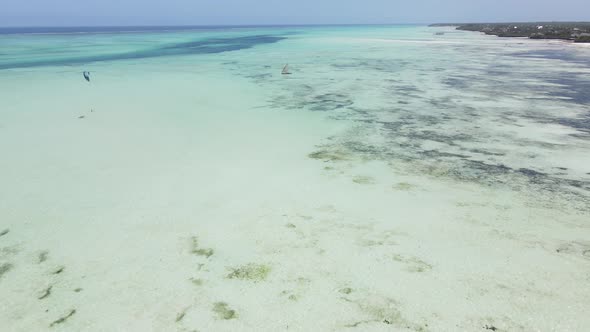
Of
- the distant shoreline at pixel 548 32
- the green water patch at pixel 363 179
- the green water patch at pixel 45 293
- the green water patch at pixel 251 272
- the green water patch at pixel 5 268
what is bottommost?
the green water patch at pixel 251 272

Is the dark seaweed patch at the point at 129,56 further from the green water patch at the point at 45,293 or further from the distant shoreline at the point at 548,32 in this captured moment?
the distant shoreline at the point at 548,32

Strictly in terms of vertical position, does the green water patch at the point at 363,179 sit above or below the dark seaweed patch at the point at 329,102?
below

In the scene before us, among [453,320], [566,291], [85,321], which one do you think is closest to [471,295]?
[453,320]

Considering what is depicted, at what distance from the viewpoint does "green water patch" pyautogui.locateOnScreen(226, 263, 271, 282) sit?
12.0ft

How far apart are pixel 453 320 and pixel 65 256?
3.70 meters

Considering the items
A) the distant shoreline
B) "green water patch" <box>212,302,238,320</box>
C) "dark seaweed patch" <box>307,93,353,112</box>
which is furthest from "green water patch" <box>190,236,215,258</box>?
the distant shoreline

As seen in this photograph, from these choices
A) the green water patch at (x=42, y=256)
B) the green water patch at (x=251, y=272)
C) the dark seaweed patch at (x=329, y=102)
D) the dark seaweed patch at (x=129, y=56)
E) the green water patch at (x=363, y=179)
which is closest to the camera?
the green water patch at (x=251, y=272)

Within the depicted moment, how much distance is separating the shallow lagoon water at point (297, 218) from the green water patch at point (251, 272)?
19mm

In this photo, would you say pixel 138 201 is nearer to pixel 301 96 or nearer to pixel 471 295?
pixel 471 295

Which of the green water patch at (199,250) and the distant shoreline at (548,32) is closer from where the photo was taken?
the green water patch at (199,250)

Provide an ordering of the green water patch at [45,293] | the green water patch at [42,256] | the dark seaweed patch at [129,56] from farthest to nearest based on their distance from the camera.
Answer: the dark seaweed patch at [129,56] < the green water patch at [42,256] < the green water patch at [45,293]

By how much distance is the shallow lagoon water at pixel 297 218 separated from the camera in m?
3.26

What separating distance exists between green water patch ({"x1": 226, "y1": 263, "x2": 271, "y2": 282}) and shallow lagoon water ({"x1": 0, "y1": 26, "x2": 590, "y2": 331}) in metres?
0.02

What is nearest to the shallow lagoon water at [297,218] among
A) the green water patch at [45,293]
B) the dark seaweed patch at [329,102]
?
the green water patch at [45,293]
